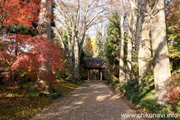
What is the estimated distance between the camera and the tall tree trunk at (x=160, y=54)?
4109 millimetres

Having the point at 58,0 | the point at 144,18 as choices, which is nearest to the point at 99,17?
the point at 58,0

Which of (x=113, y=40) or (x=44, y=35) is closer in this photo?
(x=44, y=35)

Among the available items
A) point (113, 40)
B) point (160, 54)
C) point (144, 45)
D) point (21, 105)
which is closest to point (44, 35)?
point (21, 105)

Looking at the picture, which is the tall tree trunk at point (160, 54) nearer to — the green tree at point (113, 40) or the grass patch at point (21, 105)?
the grass patch at point (21, 105)

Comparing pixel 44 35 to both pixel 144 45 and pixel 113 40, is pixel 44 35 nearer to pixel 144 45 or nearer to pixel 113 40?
pixel 144 45

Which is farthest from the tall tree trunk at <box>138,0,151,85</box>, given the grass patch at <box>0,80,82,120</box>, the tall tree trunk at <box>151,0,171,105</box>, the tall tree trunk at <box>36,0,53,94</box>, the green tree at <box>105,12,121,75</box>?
the green tree at <box>105,12,121,75</box>

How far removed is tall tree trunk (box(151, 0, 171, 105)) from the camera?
411 cm

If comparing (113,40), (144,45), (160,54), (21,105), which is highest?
(113,40)

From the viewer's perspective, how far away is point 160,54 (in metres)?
4.21

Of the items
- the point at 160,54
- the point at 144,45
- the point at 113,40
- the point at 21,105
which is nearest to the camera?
the point at 160,54

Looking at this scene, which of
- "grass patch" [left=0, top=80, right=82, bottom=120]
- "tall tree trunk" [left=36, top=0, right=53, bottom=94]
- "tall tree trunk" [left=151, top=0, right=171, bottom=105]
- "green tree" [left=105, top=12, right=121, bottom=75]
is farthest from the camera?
"green tree" [left=105, top=12, right=121, bottom=75]

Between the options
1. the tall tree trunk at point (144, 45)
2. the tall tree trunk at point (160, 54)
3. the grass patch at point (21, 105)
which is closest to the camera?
the grass patch at point (21, 105)

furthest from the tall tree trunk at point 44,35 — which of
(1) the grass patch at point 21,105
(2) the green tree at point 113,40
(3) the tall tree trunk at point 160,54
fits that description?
(2) the green tree at point 113,40

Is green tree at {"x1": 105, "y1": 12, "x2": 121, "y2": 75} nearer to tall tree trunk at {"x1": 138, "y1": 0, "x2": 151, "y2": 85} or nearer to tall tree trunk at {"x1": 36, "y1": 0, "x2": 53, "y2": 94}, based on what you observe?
tall tree trunk at {"x1": 138, "y1": 0, "x2": 151, "y2": 85}
